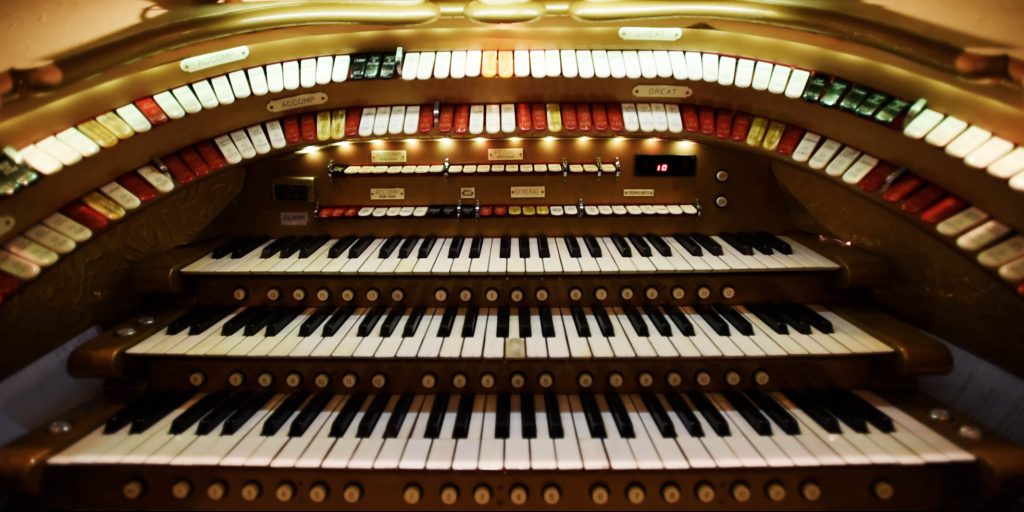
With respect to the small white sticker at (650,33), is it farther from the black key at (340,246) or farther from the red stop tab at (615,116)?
the black key at (340,246)

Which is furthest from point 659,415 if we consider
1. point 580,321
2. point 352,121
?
point 352,121

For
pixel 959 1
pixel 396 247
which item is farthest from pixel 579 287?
pixel 959 1

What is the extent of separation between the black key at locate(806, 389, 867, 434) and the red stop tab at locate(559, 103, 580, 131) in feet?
4.58

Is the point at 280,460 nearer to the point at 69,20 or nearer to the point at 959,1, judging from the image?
the point at 69,20

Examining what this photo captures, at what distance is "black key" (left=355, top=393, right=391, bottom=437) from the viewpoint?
1761 mm

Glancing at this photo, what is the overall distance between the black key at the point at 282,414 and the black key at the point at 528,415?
0.80 meters

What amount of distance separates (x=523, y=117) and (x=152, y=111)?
1489 millimetres

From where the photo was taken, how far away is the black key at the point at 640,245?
2.29 m

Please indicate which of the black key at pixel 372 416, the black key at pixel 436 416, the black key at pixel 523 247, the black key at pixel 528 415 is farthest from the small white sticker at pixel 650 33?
the black key at pixel 372 416

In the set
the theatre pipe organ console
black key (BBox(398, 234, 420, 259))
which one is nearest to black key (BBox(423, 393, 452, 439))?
the theatre pipe organ console

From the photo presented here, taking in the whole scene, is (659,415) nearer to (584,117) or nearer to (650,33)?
(584,117)

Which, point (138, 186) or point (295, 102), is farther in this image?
point (295, 102)

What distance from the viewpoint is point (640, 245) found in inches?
93.0

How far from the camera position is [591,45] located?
2.33 metres
